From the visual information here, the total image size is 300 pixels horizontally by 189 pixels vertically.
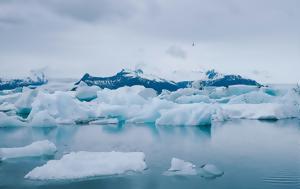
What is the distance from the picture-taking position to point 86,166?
704 centimetres

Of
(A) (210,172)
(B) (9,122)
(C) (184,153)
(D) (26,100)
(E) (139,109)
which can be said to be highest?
(D) (26,100)

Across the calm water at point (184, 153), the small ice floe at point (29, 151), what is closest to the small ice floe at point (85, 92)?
the calm water at point (184, 153)

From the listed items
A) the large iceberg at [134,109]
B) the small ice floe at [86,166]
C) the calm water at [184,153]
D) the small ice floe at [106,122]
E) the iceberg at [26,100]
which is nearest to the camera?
the calm water at [184,153]

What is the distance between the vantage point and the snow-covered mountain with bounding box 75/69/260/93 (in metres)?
44.7

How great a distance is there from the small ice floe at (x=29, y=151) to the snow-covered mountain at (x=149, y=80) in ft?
114

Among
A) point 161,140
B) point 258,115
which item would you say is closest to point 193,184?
point 161,140

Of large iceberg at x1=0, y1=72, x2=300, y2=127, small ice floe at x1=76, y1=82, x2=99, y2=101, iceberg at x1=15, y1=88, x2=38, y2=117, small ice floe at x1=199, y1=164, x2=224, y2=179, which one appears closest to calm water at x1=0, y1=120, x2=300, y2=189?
small ice floe at x1=199, y1=164, x2=224, y2=179

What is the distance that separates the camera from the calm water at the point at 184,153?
6.41 meters

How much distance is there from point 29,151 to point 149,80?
36.8m

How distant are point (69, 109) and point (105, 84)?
29919mm

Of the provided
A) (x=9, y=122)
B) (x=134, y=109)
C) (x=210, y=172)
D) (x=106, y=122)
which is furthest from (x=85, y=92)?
(x=210, y=172)

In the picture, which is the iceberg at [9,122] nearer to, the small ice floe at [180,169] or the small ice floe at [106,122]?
the small ice floe at [106,122]

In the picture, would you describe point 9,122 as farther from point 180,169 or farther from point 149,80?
point 149,80

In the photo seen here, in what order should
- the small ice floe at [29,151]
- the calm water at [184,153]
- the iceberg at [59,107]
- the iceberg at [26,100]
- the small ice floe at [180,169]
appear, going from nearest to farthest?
the calm water at [184,153] < the small ice floe at [180,169] < the small ice floe at [29,151] < the iceberg at [59,107] < the iceberg at [26,100]
